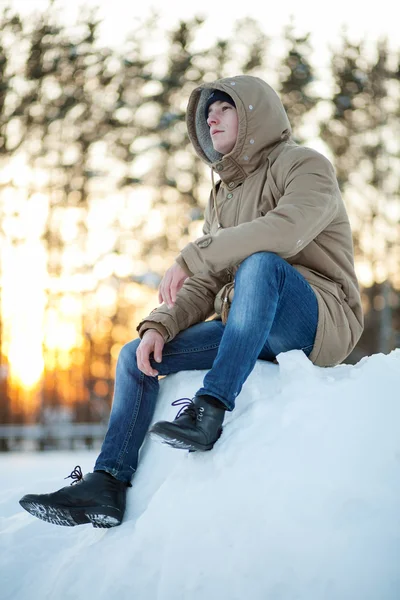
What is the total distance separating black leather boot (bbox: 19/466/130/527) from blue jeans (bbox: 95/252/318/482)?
0.11 meters

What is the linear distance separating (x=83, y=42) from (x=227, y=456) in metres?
9.33

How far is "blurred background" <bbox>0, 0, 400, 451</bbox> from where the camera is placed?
9914mm

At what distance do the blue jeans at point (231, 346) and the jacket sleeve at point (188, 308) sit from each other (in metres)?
0.06

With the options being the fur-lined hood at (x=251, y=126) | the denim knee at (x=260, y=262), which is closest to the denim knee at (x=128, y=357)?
the denim knee at (x=260, y=262)

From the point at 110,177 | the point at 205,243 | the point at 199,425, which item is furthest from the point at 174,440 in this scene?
the point at 110,177

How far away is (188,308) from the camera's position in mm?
2951

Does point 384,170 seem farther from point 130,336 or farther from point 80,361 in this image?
point 80,361

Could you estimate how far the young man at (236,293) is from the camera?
2346mm

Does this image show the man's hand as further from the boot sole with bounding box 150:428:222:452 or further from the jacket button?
the boot sole with bounding box 150:428:222:452

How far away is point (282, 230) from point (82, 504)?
124 centimetres

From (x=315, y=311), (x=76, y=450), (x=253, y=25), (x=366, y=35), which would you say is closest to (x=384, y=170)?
(x=366, y=35)

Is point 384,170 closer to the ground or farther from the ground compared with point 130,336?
farther from the ground

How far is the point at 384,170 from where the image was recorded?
10523mm

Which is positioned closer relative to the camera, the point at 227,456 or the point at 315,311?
the point at 227,456
